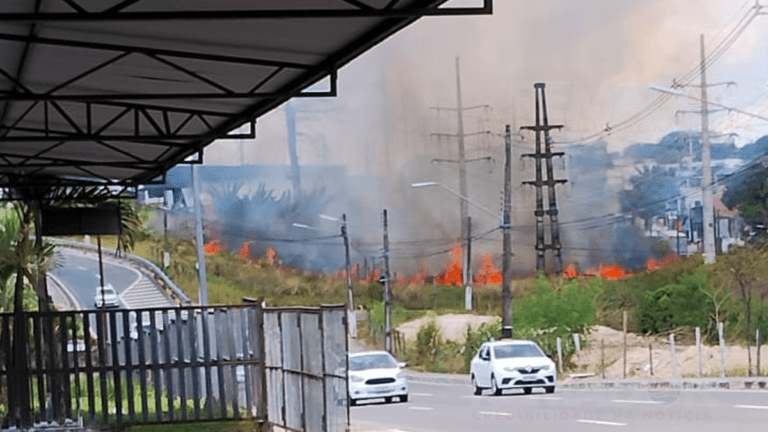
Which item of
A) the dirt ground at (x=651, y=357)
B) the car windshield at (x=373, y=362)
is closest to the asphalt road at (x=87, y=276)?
the dirt ground at (x=651, y=357)

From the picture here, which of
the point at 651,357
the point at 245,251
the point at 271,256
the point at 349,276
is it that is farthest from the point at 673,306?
the point at 245,251

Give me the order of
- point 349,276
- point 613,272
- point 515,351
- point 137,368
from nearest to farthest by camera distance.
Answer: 1. point 137,368
2. point 515,351
3. point 613,272
4. point 349,276

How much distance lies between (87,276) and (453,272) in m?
17.7

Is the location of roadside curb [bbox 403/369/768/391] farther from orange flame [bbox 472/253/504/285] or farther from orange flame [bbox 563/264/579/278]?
orange flame [bbox 472/253/504/285]

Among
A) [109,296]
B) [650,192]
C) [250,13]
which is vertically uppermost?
[650,192]

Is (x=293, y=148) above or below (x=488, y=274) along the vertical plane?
above

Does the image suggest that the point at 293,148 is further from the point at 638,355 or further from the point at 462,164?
the point at 638,355

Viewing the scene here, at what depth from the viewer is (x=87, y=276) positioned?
248ft

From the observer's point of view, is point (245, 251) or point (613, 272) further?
point (245, 251)

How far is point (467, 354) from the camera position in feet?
212

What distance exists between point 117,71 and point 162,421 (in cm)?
613

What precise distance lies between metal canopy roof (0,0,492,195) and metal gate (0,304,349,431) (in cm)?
240

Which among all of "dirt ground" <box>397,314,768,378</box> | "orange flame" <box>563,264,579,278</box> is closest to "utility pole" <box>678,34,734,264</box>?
"orange flame" <box>563,264,579,278</box>

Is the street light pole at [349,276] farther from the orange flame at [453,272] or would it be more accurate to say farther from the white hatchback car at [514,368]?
the white hatchback car at [514,368]
